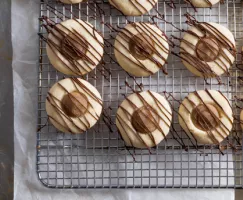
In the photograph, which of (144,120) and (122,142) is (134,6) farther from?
(122,142)

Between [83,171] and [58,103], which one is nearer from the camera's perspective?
[58,103]

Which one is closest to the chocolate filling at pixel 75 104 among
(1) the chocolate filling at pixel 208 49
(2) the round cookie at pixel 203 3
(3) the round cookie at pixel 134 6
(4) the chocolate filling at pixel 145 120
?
(4) the chocolate filling at pixel 145 120

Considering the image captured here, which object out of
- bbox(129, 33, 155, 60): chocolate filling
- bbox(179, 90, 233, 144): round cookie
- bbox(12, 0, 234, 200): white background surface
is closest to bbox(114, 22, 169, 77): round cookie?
bbox(129, 33, 155, 60): chocolate filling

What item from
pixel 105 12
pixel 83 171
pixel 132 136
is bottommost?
pixel 83 171

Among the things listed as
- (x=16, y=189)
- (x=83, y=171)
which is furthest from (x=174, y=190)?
(x=16, y=189)

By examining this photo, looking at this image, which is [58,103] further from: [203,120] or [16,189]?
[203,120]

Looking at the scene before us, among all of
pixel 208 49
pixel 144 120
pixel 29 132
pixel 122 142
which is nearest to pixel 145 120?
pixel 144 120
